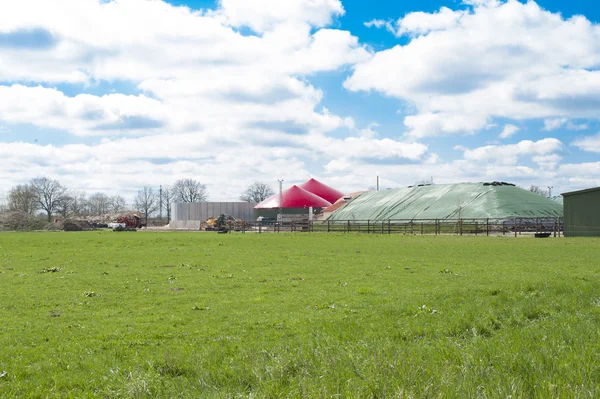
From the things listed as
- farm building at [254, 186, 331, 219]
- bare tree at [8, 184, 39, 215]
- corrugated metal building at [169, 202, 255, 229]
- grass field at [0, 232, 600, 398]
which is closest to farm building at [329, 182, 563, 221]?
farm building at [254, 186, 331, 219]

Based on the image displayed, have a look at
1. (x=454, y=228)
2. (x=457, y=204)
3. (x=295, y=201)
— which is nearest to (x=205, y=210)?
(x=295, y=201)

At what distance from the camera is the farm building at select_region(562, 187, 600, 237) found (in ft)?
166

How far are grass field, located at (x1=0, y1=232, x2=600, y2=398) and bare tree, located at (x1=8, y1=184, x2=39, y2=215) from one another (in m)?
142

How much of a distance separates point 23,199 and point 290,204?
73.1 m

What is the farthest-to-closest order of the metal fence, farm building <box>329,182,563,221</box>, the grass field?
farm building <box>329,182,563,221</box>
the metal fence
the grass field

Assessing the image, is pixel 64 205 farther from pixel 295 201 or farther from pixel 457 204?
pixel 457 204

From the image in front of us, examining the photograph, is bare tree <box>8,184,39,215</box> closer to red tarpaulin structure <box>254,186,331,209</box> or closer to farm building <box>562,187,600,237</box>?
red tarpaulin structure <box>254,186,331,209</box>

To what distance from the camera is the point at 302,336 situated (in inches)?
396

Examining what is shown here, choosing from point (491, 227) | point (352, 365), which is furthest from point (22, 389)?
point (491, 227)

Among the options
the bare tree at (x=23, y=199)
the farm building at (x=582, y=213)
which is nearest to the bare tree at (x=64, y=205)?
the bare tree at (x=23, y=199)

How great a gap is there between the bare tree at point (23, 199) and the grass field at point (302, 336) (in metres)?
142

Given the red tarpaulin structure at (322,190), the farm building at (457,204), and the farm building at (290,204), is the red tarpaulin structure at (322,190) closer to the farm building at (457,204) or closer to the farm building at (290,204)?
the farm building at (290,204)

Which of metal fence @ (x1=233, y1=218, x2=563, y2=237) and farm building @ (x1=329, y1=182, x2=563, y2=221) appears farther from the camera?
farm building @ (x1=329, y1=182, x2=563, y2=221)

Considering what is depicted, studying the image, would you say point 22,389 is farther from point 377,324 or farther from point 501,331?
point 501,331
